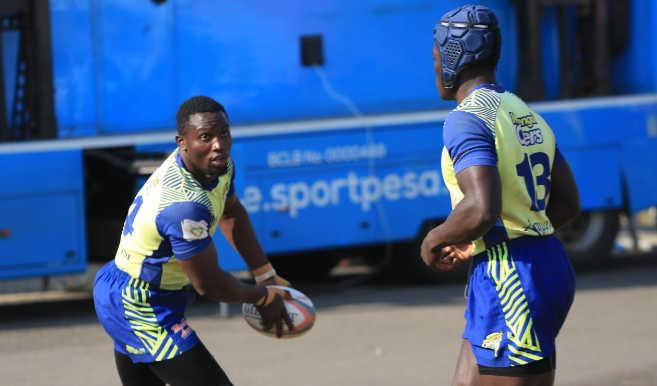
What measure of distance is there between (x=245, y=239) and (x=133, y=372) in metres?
0.89

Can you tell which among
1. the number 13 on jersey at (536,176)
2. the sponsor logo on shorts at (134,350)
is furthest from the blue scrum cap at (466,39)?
the sponsor logo on shorts at (134,350)

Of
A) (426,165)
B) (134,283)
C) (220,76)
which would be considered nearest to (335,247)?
(426,165)

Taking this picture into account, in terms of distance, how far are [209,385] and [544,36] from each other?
8612 millimetres

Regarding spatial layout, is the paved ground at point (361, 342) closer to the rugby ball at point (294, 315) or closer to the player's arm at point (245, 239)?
the rugby ball at point (294, 315)

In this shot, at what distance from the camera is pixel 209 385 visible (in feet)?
12.5

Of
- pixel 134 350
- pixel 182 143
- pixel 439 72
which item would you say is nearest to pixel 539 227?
pixel 439 72

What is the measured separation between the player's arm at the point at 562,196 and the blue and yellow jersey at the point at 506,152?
16 cm

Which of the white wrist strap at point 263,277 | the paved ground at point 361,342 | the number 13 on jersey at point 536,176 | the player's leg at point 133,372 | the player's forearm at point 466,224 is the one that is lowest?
the paved ground at point 361,342

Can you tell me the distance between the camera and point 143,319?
3838 millimetres

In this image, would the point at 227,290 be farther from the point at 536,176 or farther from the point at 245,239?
the point at 536,176

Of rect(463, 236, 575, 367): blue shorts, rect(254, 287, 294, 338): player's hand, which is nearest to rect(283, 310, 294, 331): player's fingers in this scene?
rect(254, 287, 294, 338): player's hand

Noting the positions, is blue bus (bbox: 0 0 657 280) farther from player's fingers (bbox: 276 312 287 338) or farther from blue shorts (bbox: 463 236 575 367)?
blue shorts (bbox: 463 236 575 367)

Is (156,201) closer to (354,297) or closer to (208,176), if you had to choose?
(208,176)

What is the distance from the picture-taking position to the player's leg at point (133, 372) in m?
4.02
